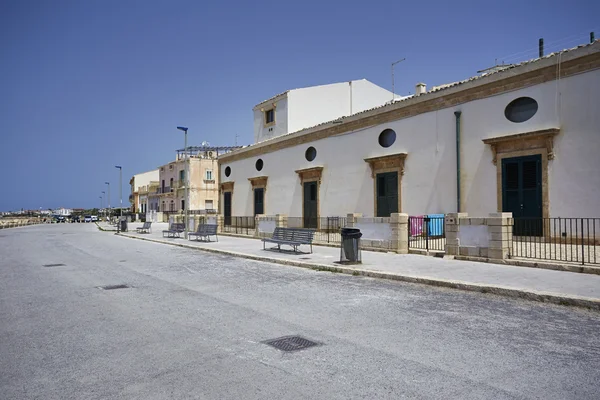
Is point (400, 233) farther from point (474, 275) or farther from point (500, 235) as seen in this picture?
point (474, 275)

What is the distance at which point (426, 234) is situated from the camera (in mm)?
14789

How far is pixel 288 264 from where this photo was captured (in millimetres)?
13039

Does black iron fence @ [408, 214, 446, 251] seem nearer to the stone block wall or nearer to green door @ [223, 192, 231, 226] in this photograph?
the stone block wall

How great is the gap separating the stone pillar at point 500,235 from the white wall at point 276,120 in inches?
901

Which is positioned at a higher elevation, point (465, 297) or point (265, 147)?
point (265, 147)

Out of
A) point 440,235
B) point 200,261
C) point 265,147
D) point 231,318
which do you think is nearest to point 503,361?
point 231,318

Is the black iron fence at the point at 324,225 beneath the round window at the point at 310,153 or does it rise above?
beneath

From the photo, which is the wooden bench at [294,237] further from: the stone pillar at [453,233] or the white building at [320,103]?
the white building at [320,103]

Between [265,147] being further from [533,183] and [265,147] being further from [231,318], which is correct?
[231,318]

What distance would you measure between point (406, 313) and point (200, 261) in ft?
29.3

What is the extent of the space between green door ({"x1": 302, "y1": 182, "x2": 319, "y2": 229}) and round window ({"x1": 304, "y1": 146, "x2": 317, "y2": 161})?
5.09 feet

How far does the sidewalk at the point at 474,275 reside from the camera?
7676 millimetres

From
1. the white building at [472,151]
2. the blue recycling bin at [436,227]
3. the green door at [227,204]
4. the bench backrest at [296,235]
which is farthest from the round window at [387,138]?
the green door at [227,204]

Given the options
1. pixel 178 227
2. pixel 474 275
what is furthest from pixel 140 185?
pixel 474 275
